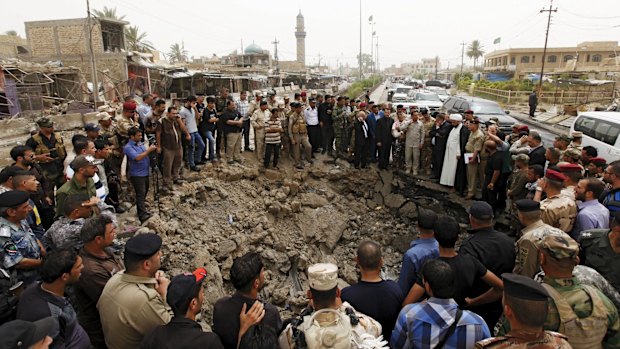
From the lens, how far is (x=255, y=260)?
253 cm

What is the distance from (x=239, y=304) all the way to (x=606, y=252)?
9.93ft

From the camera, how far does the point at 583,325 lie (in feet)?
→ 7.53

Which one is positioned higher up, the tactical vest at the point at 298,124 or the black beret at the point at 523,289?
the tactical vest at the point at 298,124

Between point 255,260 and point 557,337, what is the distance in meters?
1.84

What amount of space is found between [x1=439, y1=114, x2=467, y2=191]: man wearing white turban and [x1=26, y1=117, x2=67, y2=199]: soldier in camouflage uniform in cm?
751

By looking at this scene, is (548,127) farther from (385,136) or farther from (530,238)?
(530,238)

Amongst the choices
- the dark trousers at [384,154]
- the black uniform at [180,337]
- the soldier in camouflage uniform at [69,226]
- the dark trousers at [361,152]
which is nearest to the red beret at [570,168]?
the black uniform at [180,337]

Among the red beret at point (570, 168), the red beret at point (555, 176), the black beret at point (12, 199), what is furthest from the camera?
the red beret at point (570, 168)

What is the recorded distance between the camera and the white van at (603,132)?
305 inches

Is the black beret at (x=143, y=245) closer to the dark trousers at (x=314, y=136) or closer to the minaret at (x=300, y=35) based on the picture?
the dark trousers at (x=314, y=136)

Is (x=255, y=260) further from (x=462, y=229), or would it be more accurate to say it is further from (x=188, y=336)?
(x=462, y=229)

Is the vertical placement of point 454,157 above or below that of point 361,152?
above

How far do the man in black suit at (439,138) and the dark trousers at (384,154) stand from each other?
1171 mm

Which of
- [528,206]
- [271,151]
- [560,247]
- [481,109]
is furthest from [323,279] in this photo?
[481,109]
